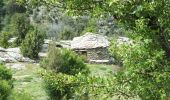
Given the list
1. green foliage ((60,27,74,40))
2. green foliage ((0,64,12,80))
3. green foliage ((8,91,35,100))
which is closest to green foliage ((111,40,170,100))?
green foliage ((8,91,35,100))

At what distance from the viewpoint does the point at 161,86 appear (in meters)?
8.91

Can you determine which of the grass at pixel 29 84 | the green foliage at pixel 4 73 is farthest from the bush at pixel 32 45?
the green foliage at pixel 4 73

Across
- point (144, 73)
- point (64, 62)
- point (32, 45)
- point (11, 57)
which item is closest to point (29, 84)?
point (64, 62)

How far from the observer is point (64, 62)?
3122cm

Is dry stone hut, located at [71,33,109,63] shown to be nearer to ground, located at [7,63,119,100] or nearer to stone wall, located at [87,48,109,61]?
stone wall, located at [87,48,109,61]

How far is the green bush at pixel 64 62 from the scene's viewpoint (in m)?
31.1

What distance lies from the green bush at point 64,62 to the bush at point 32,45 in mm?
18562

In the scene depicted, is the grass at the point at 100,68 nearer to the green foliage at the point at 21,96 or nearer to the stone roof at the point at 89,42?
the stone roof at the point at 89,42

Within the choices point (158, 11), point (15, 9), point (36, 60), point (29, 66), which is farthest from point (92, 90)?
point (15, 9)

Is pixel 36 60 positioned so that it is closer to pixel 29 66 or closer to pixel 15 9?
pixel 29 66

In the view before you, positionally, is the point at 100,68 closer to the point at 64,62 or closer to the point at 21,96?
the point at 64,62

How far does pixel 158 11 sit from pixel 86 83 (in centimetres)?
210

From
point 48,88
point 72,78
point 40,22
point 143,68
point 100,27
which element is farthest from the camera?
point 40,22

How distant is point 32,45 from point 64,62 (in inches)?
798
